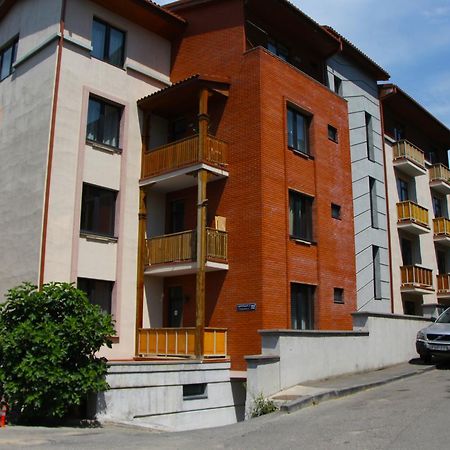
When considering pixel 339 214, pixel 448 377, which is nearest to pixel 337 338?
pixel 448 377

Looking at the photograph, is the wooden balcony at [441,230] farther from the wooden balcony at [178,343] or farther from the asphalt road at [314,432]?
the asphalt road at [314,432]

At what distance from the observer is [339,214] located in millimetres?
21781

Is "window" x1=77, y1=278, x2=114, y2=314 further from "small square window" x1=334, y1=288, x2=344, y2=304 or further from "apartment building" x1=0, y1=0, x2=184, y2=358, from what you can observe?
"small square window" x1=334, y1=288, x2=344, y2=304

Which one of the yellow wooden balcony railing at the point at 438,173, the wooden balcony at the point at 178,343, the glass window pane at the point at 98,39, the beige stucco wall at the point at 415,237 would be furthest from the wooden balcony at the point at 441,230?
the glass window pane at the point at 98,39

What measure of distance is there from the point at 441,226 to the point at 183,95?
17.8 meters

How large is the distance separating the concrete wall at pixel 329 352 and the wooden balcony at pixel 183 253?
3847 millimetres

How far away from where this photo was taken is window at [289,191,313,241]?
19.4 m

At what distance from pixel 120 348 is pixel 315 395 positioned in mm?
7613

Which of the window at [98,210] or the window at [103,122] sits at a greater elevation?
the window at [103,122]

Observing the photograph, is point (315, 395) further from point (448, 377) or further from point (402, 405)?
point (448, 377)

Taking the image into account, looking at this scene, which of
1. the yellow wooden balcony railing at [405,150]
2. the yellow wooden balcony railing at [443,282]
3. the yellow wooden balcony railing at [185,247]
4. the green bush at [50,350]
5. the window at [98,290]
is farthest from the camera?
the yellow wooden balcony railing at [443,282]

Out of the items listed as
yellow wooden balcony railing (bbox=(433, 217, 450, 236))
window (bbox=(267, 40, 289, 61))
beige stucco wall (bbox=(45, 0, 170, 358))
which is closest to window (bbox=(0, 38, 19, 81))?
beige stucco wall (bbox=(45, 0, 170, 358))

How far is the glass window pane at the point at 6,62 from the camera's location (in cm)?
2085

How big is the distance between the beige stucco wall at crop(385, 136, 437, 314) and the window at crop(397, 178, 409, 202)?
0.84 feet
